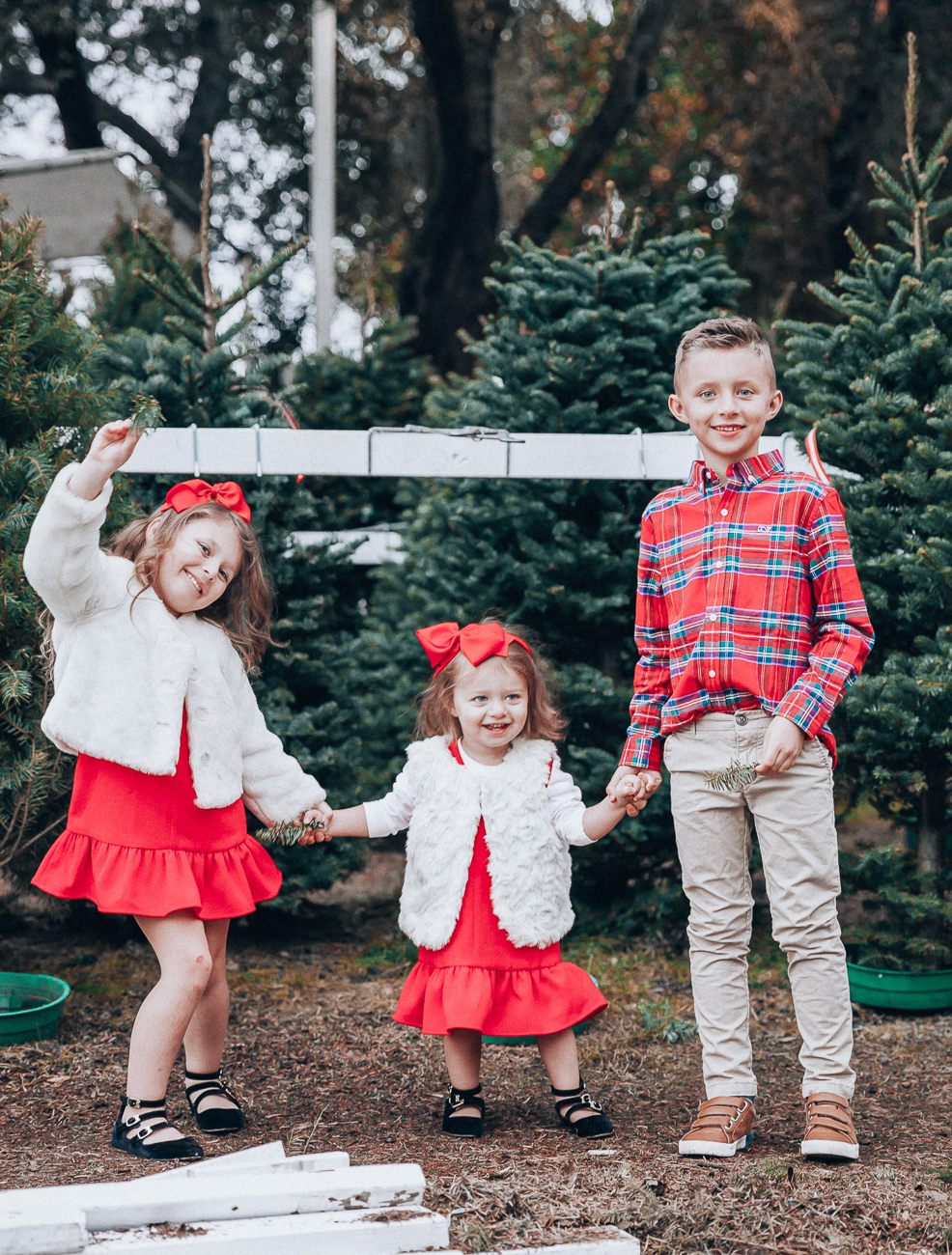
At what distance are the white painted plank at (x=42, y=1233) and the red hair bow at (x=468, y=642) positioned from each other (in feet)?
4.75

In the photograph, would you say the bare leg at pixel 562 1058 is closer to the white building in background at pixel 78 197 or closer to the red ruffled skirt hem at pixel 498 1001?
the red ruffled skirt hem at pixel 498 1001

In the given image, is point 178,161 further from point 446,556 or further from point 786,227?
point 446,556

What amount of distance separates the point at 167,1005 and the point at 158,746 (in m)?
0.60

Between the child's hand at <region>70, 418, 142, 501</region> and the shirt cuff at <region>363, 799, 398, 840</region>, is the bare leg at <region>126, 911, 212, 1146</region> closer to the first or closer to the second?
the shirt cuff at <region>363, 799, 398, 840</region>

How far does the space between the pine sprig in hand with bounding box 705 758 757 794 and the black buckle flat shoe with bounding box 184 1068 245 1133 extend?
146cm

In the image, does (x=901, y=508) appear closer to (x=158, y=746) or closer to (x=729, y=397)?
(x=729, y=397)

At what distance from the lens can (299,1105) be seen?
3.18 meters

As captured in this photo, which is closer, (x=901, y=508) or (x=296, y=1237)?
(x=296, y=1237)

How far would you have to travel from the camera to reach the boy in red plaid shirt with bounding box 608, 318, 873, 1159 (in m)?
2.71

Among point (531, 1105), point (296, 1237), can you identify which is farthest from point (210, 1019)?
point (296, 1237)

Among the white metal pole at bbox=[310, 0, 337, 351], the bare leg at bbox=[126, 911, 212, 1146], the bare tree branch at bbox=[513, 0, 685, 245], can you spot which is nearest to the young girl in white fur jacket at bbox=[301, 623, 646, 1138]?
the bare leg at bbox=[126, 911, 212, 1146]

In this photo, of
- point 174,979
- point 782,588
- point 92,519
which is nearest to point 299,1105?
point 174,979

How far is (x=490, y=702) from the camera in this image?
2.94 m

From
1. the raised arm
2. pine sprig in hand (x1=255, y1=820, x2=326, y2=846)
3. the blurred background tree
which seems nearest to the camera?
the raised arm
